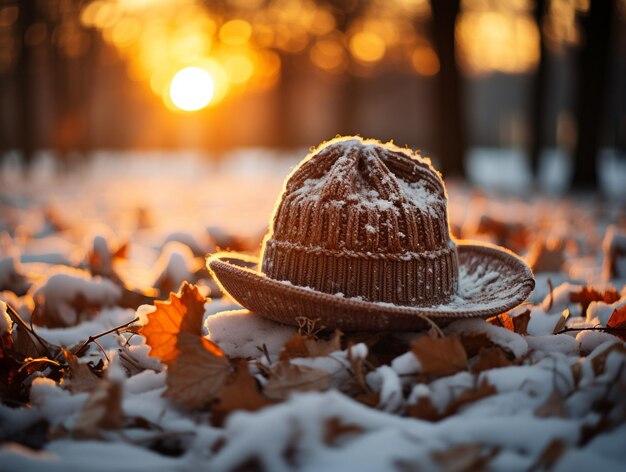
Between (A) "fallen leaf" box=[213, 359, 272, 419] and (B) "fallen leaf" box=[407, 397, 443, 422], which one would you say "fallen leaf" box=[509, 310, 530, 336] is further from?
(A) "fallen leaf" box=[213, 359, 272, 419]

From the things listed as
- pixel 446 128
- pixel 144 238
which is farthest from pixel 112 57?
pixel 144 238

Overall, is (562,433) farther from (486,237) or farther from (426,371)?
(486,237)

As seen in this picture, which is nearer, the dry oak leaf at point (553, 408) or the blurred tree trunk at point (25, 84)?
the dry oak leaf at point (553, 408)

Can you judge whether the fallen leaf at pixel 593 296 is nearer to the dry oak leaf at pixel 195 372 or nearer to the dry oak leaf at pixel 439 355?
the dry oak leaf at pixel 439 355

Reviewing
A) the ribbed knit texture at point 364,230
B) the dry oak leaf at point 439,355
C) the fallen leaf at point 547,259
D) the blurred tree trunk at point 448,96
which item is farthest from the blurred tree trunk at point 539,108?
the dry oak leaf at point 439,355

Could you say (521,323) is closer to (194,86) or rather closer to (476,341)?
(476,341)

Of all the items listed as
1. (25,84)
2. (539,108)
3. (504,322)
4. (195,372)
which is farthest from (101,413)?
(25,84)

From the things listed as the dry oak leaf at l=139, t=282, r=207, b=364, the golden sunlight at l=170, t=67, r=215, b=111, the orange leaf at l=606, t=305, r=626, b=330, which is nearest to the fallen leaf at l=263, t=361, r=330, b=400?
the dry oak leaf at l=139, t=282, r=207, b=364
